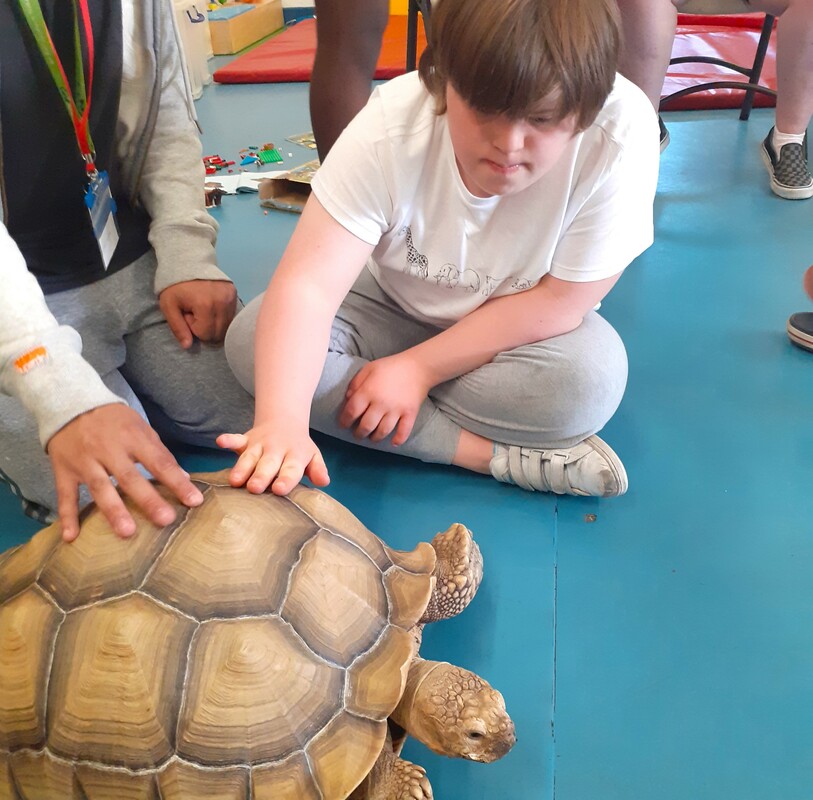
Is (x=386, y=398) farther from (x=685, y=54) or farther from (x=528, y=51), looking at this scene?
(x=685, y=54)

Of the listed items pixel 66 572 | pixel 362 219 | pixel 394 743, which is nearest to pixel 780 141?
pixel 362 219

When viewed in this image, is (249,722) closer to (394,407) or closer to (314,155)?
(394,407)

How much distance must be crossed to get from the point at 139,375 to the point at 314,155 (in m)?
1.20

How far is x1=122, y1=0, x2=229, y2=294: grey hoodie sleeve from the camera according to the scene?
1021 mm

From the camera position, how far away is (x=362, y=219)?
86cm

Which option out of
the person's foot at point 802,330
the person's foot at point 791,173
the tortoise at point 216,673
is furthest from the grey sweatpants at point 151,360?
the person's foot at point 791,173

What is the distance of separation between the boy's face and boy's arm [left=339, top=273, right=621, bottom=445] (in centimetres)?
19

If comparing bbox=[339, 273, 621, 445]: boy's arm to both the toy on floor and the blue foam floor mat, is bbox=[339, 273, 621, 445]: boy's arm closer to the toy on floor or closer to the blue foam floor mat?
the blue foam floor mat

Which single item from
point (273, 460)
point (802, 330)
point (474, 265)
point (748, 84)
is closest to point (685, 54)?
point (748, 84)

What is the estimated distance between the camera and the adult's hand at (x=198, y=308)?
103cm

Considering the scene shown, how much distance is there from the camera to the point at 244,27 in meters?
3.47

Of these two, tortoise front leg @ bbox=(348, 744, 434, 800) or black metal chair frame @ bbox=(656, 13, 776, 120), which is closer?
tortoise front leg @ bbox=(348, 744, 434, 800)

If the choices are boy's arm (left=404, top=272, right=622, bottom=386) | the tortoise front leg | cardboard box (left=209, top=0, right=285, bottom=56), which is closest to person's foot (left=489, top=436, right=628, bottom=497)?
boy's arm (left=404, top=272, right=622, bottom=386)

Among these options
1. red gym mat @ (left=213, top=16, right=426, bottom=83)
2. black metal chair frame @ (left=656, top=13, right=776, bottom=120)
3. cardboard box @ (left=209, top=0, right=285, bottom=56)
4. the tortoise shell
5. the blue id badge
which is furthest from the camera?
cardboard box @ (left=209, top=0, right=285, bottom=56)
